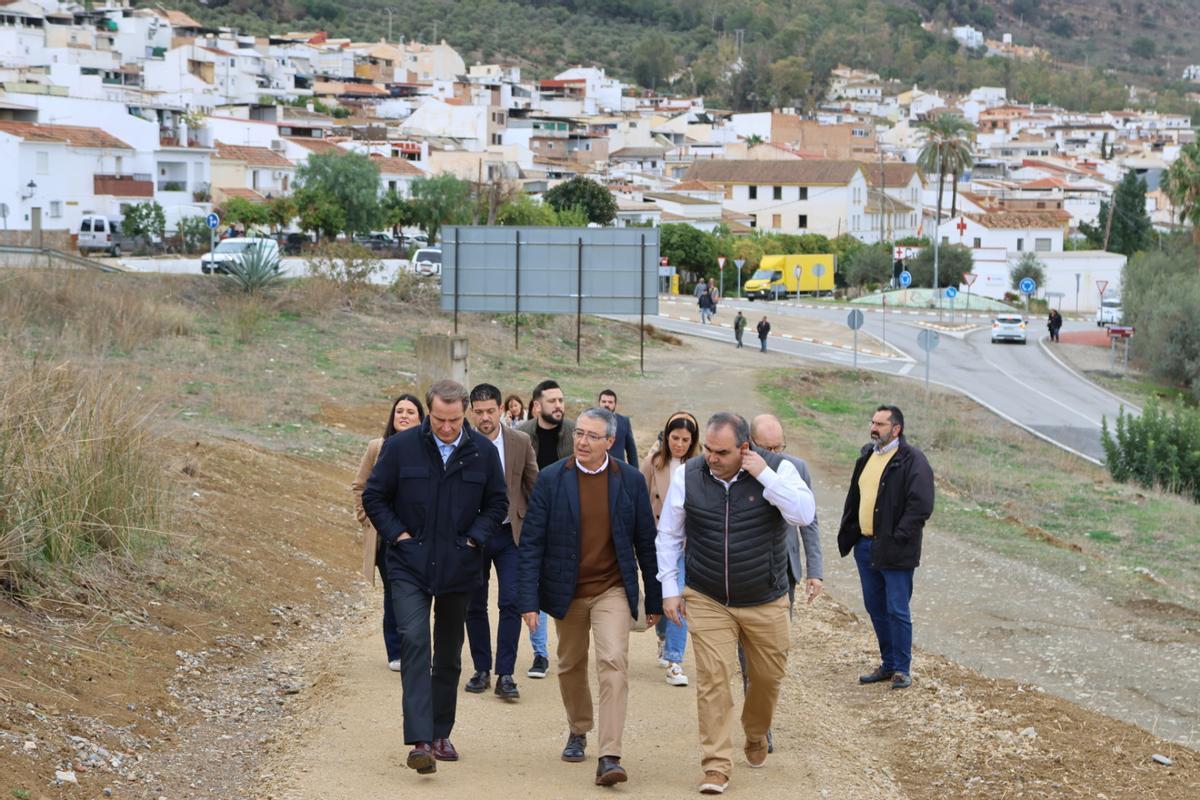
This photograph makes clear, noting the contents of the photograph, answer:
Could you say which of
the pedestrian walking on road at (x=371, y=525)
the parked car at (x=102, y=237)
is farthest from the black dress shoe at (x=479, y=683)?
the parked car at (x=102, y=237)

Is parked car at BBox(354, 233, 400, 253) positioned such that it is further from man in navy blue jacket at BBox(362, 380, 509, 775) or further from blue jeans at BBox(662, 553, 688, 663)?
man in navy blue jacket at BBox(362, 380, 509, 775)

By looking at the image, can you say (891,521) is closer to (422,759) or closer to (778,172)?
(422,759)

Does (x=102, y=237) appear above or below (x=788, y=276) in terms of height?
above

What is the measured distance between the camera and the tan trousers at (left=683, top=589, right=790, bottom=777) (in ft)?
25.1

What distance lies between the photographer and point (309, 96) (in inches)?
5984

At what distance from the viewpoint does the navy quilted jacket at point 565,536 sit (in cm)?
773

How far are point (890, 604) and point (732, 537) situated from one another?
2.87 m

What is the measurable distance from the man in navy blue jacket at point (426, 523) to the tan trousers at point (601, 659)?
0.59 meters

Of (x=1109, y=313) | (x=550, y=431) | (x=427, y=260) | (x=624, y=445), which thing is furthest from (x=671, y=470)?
(x=1109, y=313)

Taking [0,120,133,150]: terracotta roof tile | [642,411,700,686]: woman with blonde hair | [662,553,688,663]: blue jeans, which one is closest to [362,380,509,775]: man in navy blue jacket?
[642,411,700,686]: woman with blonde hair

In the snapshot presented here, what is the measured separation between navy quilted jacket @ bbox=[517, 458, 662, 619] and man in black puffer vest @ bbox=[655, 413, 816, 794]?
136 mm

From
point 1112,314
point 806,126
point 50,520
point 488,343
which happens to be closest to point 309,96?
point 806,126

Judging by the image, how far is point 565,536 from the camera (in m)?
7.73

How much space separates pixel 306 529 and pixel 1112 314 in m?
59.4
